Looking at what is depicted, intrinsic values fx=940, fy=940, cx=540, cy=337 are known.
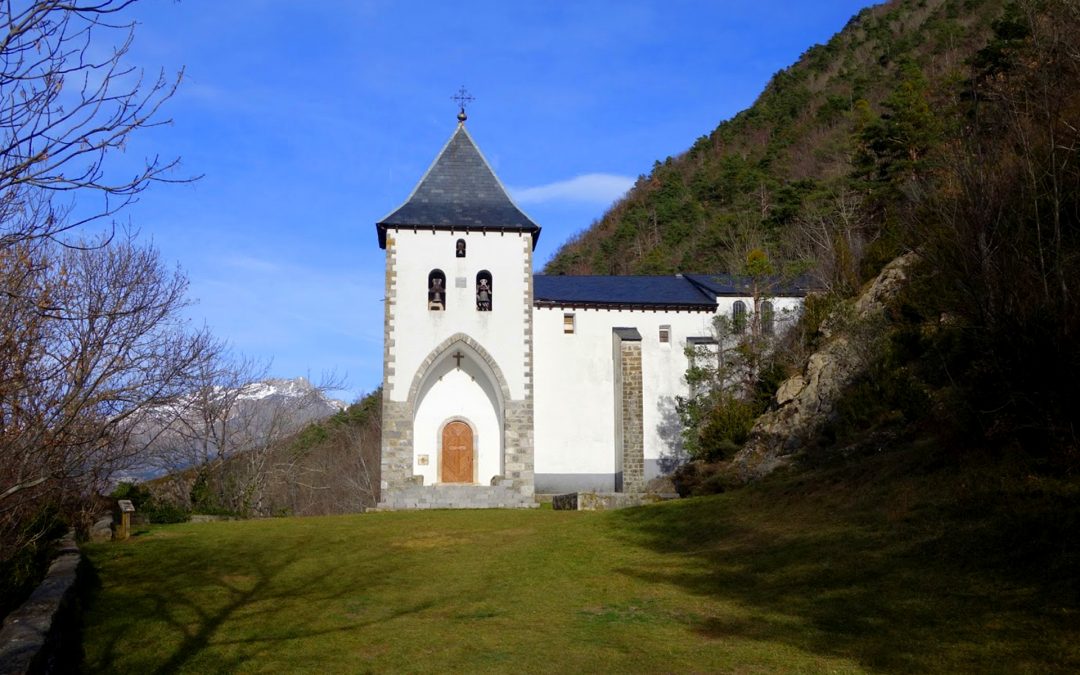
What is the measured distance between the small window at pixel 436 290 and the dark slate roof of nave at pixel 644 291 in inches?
129

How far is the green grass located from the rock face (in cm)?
508

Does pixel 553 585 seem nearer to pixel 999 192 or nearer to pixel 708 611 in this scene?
pixel 708 611

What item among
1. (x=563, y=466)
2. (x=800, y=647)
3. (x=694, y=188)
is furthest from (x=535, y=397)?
(x=694, y=188)

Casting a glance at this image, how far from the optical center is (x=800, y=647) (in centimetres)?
746

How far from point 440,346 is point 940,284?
16.5 meters

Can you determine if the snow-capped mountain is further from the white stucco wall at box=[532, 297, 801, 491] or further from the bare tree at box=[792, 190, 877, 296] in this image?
the bare tree at box=[792, 190, 877, 296]

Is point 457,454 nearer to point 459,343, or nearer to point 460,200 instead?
point 459,343

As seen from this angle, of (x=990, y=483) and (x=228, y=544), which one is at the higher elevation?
(x=990, y=483)

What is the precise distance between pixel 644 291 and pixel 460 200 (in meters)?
7.06

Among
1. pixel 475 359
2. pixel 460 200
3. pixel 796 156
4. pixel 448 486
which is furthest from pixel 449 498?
pixel 796 156

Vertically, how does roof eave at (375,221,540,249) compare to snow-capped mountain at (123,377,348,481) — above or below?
above

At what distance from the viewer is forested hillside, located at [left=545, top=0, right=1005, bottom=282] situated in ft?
139

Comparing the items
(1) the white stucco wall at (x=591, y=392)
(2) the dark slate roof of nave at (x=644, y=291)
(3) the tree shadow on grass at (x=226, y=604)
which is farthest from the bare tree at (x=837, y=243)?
(3) the tree shadow on grass at (x=226, y=604)

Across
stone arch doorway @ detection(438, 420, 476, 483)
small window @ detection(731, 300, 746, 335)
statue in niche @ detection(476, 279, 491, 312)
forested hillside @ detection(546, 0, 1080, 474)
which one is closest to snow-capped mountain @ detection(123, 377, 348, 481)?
stone arch doorway @ detection(438, 420, 476, 483)
